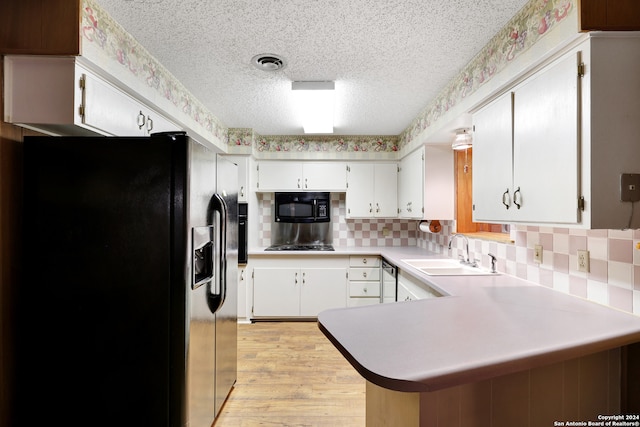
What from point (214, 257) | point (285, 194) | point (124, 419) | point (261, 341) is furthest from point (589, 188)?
point (285, 194)

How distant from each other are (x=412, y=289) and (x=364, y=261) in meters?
1.18

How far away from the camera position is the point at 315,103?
265 centimetres

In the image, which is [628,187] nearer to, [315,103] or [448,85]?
[448,85]

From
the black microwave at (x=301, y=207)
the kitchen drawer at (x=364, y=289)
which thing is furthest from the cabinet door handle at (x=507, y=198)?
the black microwave at (x=301, y=207)

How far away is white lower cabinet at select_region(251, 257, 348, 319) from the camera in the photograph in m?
3.60

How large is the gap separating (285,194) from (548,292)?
293 cm

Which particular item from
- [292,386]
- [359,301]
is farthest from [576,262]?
[359,301]

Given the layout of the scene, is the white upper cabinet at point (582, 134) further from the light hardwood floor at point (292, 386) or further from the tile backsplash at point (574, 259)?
the light hardwood floor at point (292, 386)

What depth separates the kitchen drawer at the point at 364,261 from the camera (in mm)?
3619

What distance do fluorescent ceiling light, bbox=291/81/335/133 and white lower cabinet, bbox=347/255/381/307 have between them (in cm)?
154

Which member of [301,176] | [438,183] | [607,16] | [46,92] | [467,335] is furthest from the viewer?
[301,176]

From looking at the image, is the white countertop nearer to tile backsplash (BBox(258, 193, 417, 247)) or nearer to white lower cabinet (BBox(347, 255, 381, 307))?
white lower cabinet (BBox(347, 255, 381, 307))

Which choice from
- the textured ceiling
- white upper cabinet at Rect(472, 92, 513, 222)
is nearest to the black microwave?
the textured ceiling

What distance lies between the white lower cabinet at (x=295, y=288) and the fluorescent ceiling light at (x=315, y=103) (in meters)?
1.52
